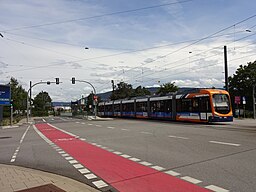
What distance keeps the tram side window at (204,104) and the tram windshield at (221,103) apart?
20.9 inches

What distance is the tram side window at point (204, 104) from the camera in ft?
87.3

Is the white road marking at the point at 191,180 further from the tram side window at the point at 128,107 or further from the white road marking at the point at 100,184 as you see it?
the tram side window at the point at 128,107

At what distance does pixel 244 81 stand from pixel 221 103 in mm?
31020

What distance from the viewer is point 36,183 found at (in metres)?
6.82

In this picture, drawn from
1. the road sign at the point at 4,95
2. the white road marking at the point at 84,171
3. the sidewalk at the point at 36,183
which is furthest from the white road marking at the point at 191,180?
the road sign at the point at 4,95

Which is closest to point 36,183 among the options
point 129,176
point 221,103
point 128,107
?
point 129,176

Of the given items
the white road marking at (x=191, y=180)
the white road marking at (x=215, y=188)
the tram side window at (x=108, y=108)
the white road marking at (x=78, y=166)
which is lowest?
the white road marking at (x=78, y=166)

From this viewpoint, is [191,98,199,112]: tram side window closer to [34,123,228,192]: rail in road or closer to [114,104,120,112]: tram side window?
[34,123,228,192]: rail in road

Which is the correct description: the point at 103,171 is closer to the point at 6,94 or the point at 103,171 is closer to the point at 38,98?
the point at 6,94

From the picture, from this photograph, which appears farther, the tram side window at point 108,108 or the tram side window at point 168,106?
the tram side window at point 108,108

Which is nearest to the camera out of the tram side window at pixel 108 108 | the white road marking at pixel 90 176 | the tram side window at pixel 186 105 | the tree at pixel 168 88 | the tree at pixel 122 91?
the white road marking at pixel 90 176

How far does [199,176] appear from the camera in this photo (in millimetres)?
7027

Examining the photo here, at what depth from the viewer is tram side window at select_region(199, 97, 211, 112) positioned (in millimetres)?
26623

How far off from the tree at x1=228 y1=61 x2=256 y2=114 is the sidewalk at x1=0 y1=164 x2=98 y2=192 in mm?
50628
